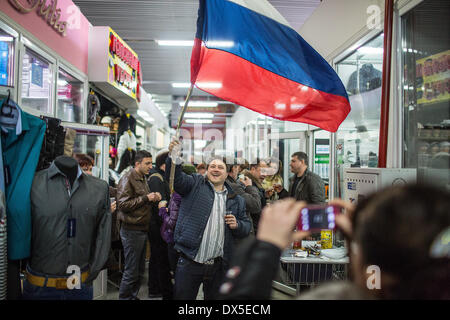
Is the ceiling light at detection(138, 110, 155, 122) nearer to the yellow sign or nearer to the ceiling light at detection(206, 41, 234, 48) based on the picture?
the ceiling light at detection(206, 41, 234, 48)

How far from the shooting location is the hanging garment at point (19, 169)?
6.32 ft

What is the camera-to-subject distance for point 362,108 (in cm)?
410

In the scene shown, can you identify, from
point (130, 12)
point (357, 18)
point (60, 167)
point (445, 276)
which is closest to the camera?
point (445, 276)

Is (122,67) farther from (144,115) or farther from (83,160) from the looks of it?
(144,115)

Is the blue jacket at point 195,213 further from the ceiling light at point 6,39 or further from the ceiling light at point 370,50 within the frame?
the ceiling light at point 370,50

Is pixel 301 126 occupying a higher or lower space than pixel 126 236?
higher

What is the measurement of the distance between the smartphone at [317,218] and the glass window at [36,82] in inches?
134

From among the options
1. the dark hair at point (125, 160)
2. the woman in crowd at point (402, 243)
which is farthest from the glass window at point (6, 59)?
the dark hair at point (125, 160)

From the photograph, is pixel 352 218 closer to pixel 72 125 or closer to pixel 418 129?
pixel 418 129

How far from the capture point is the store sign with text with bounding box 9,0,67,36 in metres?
3.19

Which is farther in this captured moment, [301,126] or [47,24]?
[301,126]
